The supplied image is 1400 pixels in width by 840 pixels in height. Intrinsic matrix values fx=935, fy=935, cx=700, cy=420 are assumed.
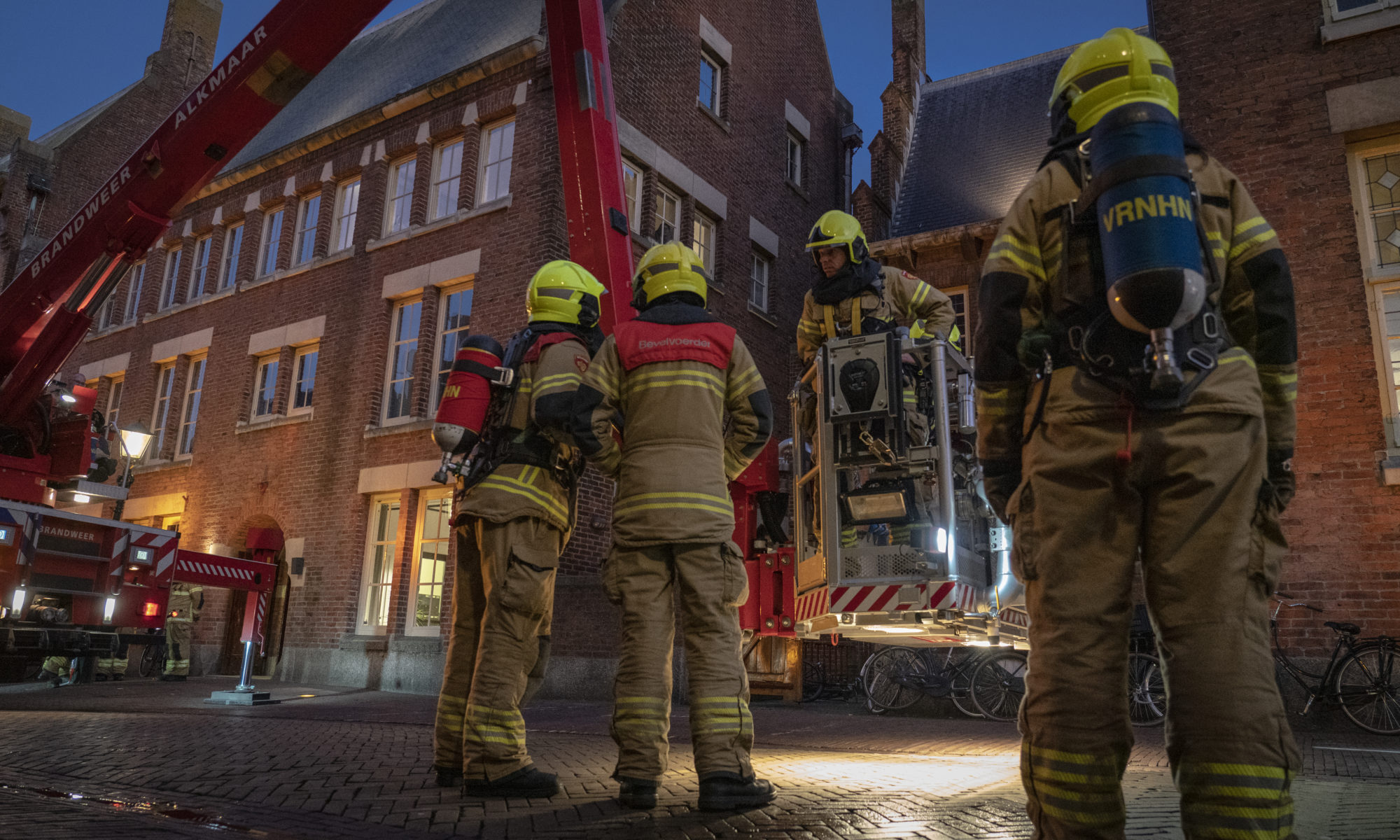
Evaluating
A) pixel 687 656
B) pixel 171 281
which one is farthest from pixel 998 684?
pixel 171 281

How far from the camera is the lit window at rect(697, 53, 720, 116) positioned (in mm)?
15922

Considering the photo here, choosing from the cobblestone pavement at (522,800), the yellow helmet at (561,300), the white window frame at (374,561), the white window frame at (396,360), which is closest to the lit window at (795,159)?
the white window frame at (396,360)

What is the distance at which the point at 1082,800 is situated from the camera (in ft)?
6.69

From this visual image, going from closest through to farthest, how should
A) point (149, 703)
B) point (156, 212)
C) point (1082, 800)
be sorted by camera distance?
point (1082, 800)
point (149, 703)
point (156, 212)

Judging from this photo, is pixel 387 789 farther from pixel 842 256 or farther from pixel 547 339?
pixel 842 256

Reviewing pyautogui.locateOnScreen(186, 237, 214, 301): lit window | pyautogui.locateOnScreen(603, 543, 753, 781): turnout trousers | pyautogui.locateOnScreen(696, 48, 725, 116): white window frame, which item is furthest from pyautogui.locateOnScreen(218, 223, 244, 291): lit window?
pyautogui.locateOnScreen(603, 543, 753, 781): turnout trousers

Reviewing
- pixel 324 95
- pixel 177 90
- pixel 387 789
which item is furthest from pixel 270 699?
pixel 177 90

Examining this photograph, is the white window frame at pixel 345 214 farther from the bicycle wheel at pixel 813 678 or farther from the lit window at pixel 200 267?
the bicycle wheel at pixel 813 678

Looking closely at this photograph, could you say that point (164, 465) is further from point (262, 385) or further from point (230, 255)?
point (230, 255)

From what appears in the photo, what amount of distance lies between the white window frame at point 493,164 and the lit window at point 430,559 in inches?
175

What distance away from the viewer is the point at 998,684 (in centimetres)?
967

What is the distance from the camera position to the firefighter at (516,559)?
3.76 metres

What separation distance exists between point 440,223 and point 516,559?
1125cm

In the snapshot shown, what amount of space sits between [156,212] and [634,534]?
8161 mm
